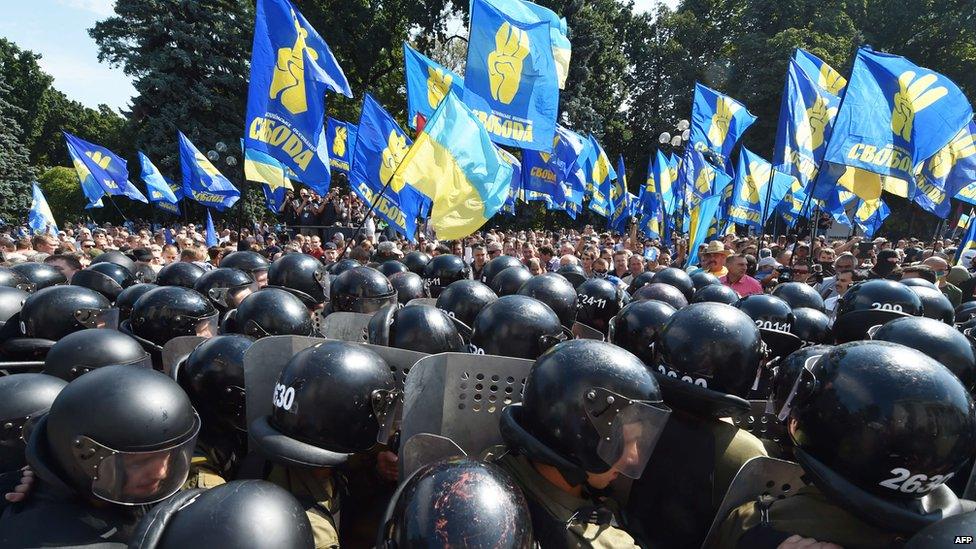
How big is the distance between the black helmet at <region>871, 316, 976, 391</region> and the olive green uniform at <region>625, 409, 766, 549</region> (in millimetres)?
1383

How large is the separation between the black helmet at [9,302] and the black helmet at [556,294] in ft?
14.4

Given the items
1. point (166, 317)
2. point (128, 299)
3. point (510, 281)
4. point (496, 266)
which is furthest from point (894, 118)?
point (128, 299)

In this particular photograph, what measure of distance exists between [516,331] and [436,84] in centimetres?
850

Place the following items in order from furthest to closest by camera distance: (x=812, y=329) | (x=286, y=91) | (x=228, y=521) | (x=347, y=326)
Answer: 1. (x=286, y=91)
2. (x=347, y=326)
3. (x=812, y=329)
4. (x=228, y=521)

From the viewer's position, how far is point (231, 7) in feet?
103

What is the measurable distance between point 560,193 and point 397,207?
237 inches

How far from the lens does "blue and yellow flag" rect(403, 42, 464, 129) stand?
1130 centimetres

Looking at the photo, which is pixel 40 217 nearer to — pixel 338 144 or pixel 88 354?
pixel 338 144

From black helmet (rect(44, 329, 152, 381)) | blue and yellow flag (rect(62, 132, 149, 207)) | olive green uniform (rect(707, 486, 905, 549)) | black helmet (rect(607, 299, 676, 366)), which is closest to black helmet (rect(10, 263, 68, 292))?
black helmet (rect(44, 329, 152, 381))

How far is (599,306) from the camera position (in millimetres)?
5914

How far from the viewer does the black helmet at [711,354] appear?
287cm

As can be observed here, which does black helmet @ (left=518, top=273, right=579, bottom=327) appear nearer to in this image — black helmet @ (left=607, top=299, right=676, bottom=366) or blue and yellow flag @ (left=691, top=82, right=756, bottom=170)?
black helmet @ (left=607, top=299, right=676, bottom=366)

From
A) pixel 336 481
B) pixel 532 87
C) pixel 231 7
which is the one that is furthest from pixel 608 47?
pixel 336 481

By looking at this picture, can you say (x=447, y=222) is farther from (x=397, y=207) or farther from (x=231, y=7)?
(x=231, y=7)
